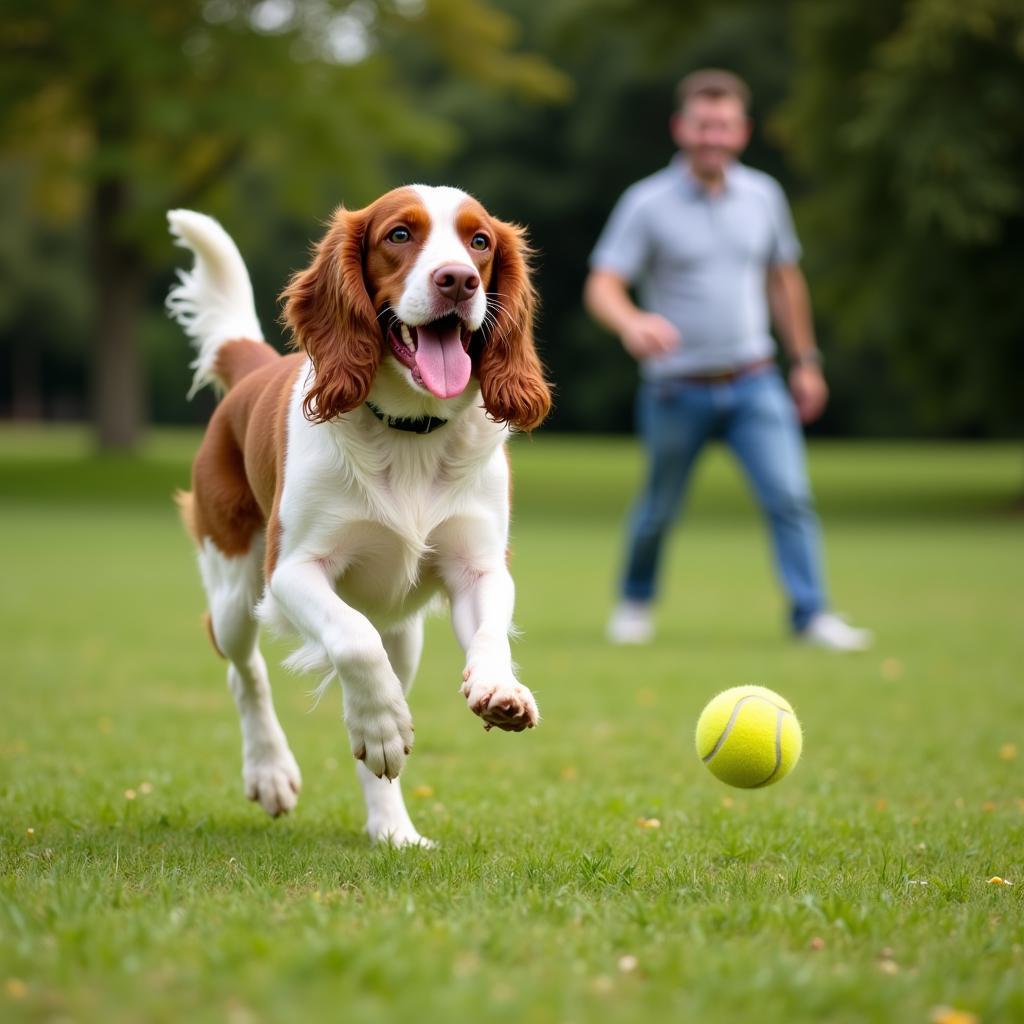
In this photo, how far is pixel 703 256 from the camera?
9.66 m

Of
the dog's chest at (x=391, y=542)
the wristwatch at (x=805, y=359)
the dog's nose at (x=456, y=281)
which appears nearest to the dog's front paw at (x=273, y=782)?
the dog's chest at (x=391, y=542)

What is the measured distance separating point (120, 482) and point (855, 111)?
48.5ft

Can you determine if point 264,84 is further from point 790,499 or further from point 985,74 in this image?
point 790,499

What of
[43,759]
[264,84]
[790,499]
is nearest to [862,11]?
[264,84]

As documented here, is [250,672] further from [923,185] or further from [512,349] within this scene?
[923,185]

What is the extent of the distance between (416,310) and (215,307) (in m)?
1.79

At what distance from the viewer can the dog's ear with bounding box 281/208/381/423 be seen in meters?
4.27

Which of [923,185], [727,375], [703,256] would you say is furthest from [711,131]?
[923,185]

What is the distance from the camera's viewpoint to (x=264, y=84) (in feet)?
91.1

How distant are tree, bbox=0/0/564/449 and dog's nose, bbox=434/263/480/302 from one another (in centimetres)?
2319

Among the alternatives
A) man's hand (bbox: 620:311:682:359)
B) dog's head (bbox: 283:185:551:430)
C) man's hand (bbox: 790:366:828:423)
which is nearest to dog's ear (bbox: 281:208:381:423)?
dog's head (bbox: 283:185:551:430)

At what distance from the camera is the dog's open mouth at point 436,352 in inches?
168

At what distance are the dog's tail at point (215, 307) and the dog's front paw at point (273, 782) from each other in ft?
4.64

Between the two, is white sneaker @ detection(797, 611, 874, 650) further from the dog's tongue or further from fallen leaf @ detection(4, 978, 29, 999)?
fallen leaf @ detection(4, 978, 29, 999)
